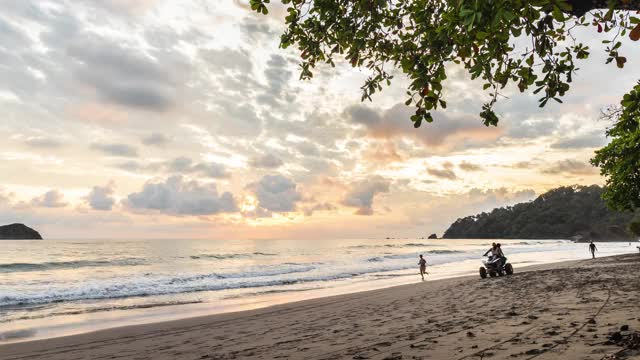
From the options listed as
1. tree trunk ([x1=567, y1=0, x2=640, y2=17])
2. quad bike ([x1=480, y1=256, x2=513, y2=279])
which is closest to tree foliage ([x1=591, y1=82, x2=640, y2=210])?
quad bike ([x1=480, y1=256, x2=513, y2=279])

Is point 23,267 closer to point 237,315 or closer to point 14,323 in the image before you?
point 14,323

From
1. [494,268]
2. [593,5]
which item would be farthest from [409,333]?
[494,268]

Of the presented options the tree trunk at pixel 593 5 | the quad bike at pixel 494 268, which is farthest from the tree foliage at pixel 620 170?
the tree trunk at pixel 593 5

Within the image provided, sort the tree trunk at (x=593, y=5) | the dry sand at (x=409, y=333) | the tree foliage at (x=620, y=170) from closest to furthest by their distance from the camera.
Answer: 1. the tree trunk at (x=593, y=5)
2. the dry sand at (x=409, y=333)
3. the tree foliage at (x=620, y=170)

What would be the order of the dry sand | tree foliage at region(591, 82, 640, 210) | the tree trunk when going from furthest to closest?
tree foliage at region(591, 82, 640, 210), the dry sand, the tree trunk

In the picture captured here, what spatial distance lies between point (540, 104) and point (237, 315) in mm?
13992

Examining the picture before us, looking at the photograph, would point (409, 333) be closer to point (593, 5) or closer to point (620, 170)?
point (593, 5)

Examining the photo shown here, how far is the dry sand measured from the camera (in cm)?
669

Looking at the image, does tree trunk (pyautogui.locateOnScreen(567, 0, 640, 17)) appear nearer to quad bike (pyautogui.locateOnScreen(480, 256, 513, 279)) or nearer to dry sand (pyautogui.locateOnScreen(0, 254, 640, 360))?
dry sand (pyautogui.locateOnScreen(0, 254, 640, 360))

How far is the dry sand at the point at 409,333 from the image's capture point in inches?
263

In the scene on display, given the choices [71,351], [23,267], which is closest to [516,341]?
[71,351]

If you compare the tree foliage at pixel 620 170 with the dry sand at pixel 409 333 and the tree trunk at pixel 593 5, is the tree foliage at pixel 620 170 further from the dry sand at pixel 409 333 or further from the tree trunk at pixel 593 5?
the tree trunk at pixel 593 5

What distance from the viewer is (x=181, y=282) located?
3359 centimetres

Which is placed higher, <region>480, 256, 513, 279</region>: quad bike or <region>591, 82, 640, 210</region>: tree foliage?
<region>591, 82, 640, 210</region>: tree foliage
